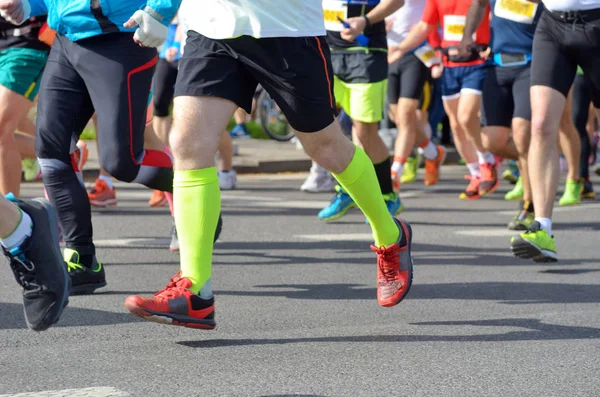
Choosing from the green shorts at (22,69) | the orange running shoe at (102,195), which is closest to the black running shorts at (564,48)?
the green shorts at (22,69)

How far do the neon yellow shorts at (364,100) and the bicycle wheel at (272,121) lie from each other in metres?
9.44

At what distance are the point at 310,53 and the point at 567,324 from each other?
1.45m

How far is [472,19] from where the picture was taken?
902 centimetres

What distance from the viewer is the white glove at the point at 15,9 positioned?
218 inches

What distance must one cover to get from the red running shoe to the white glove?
1.95m

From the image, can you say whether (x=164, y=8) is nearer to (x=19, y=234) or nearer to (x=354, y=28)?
(x=19, y=234)

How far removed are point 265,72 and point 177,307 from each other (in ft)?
3.02

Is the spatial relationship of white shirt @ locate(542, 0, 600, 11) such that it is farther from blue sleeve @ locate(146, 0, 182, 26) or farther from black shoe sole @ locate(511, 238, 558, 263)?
blue sleeve @ locate(146, 0, 182, 26)

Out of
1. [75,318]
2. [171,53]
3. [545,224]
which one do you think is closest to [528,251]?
[545,224]

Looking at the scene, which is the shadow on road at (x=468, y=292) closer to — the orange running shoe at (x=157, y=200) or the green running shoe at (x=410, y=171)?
the orange running shoe at (x=157, y=200)

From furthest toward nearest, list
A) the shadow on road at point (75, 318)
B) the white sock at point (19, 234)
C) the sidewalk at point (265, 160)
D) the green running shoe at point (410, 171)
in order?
the sidewalk at point (265, 160)
the green running shoe at point (410, 171)
the shadow on road at point (75, 318)
the white sock at point (19, 234)

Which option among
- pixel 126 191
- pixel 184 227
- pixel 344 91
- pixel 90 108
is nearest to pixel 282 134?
pixel 126 191

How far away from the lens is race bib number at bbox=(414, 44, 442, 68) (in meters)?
11.3

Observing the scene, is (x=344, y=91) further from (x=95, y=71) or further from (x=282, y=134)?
(x=282, y=134)
